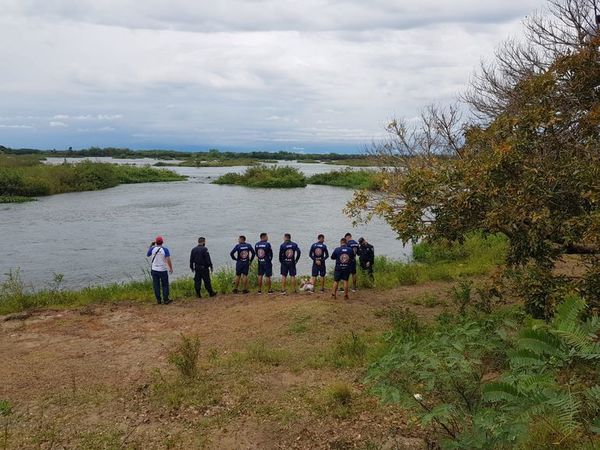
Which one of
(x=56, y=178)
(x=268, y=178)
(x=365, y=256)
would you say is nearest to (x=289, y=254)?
(x=365, y=256)

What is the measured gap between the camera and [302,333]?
1015 cm

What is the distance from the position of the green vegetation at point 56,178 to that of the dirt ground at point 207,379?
34.5 metres

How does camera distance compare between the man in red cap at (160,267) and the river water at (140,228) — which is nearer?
the man in red cap at (160,267)

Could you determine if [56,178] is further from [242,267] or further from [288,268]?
[288,268]

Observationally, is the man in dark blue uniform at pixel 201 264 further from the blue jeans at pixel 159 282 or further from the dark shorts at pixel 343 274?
the dark shorts at pixel 343 274

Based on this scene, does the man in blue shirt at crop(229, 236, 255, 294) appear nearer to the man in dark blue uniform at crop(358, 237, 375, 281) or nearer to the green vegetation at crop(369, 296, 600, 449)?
the man in dark blue uniform at crop(358, 237, 375, 281)

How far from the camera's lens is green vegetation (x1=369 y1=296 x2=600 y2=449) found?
2973mm

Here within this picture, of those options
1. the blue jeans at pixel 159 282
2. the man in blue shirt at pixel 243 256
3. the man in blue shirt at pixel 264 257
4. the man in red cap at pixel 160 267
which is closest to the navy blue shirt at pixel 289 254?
the man in blue shirt at pixel 264 257

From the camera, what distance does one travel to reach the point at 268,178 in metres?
56.4

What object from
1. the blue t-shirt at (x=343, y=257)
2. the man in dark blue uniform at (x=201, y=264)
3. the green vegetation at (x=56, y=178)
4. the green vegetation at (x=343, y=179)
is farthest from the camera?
the green vegetation at (x=343, y=179)

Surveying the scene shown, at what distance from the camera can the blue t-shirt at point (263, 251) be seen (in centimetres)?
1365

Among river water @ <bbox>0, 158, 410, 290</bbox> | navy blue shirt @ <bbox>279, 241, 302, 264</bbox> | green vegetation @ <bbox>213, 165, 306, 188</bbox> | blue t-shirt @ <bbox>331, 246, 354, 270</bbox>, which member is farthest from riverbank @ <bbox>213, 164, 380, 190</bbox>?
blue t-shirt @ <bbox>331, 246, 354, 270</bbox>

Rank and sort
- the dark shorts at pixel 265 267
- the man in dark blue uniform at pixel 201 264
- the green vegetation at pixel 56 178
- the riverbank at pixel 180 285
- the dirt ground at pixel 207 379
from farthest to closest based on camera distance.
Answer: the green vegetation at pixel 56 178
the dark shorts at pixel 265 267
the riverbank at pixel 180 285
the man in dark blue uniform at pixel 201 264
the dirt ground at pixel 207 379

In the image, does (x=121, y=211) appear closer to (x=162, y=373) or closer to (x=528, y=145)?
(x=162, y=373)
